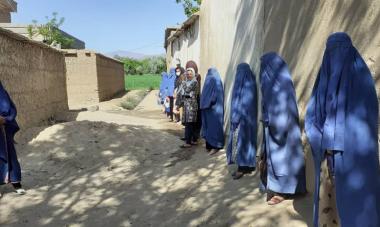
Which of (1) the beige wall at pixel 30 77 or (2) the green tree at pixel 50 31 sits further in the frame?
(2) the green tree at pixel 50 31

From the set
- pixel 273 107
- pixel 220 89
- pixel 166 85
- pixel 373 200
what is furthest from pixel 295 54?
pixel 166 85

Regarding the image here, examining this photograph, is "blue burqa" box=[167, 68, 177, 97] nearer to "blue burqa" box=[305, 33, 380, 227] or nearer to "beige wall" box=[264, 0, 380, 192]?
"beige wall" box=[264, 0, 380, 192]

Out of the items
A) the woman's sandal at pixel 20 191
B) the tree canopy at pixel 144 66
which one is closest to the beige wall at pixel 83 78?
the woman's sandal at pixel 20 191

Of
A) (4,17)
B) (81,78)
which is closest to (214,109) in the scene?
(81,78)

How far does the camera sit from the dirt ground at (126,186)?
4.37 metres

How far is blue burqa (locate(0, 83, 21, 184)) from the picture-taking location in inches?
195

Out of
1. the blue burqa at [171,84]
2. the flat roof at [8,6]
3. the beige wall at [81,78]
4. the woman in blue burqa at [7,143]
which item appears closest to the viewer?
the woman in blue burqa at [7,143]

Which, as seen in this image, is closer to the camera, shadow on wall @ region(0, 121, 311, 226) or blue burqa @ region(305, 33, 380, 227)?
blue burqa @ region(305, 33, 380, 227)

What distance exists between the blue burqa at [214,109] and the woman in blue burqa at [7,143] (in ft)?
9.91

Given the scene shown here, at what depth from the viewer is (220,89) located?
279 inches

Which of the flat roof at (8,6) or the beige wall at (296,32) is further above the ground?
the flat roof at (8,6)

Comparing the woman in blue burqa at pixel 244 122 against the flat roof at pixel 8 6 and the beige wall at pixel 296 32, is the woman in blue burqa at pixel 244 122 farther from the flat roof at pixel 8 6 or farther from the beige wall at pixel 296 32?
the flat roof at pixel 8 6

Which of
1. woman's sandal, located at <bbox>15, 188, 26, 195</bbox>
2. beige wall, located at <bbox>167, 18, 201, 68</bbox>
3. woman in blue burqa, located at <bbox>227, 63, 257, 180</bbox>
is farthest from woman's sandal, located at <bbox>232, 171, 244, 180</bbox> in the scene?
beige wall, located at <bbox>167, 18, 201, 68</bbox>

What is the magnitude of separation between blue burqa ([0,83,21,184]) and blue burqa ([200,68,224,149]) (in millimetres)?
3030
